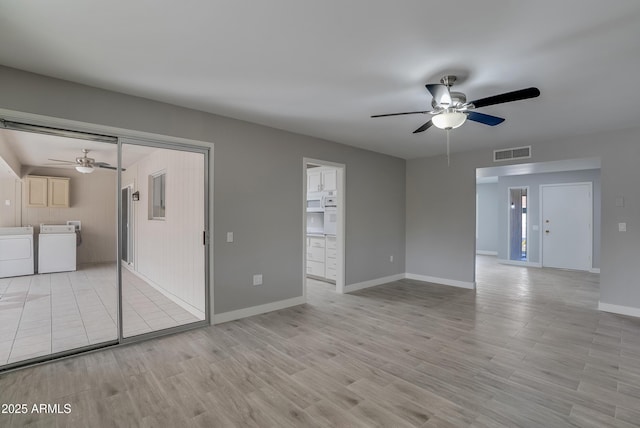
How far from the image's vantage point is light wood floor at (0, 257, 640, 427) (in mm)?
2027

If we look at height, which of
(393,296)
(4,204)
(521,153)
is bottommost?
(393,296)

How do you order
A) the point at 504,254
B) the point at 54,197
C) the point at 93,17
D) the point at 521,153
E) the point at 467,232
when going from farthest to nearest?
the point at 504,254
the point at 54,197
the point at 467,232
the point at 521,153
the point at 93,17

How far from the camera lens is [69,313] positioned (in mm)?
4020

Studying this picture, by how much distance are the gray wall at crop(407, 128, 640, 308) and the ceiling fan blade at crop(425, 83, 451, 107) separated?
10.8 ft

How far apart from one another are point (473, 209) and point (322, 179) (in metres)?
2.94

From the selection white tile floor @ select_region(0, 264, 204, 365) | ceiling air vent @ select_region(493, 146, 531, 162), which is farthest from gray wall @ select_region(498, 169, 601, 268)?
white tile floor @ select_region(0, 264, 204, 365)

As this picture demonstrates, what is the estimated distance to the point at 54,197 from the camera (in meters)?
7.35

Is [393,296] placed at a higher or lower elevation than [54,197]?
lower

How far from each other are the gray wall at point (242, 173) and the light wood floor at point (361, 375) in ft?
2.02

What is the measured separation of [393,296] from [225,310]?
8.94 feet

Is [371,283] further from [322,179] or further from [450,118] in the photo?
[450,118]

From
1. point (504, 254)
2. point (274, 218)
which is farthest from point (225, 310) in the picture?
point (504, 254)

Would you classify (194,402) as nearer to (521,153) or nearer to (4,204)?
(521,153)

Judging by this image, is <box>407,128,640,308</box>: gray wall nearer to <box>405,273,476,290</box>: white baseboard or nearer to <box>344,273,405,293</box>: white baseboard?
<box>405,273,476,290</box>: white baseboard
